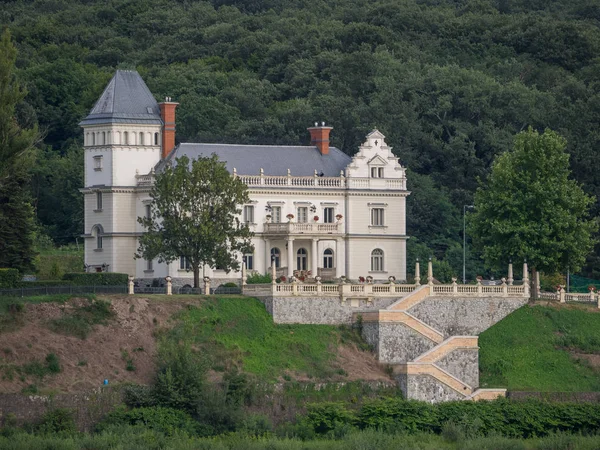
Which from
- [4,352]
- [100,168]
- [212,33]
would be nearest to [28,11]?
[212,33]

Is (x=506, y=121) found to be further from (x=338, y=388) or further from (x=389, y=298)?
(x=338, y=388)

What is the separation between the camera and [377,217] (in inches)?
3762

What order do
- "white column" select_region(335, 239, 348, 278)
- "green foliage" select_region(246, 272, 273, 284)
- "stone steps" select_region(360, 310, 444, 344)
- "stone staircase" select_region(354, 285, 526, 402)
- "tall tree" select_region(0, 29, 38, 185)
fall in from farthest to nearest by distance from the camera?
"white column" select_region(335, 239, 348, 278) < "green foliage" select_region(246, 272, 273, 284) < "stone steps" select_region(360, 310, 444, 344) < "stone staircase" select_region(354, 285, 526, 402) < "tall tree" select_region(0, 29, 38, 185)

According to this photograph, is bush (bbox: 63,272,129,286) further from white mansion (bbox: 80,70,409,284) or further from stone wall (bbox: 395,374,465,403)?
stone wall (bbox: 395,374,465,403)

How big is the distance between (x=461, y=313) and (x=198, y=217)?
532 inches

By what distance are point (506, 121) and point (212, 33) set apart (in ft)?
128

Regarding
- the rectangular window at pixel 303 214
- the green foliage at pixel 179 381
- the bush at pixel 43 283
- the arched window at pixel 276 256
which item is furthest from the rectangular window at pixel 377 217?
the green foliage at pixel 179 381

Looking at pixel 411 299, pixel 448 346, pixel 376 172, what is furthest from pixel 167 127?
pixel 448 346

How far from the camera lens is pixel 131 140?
94.1 metres

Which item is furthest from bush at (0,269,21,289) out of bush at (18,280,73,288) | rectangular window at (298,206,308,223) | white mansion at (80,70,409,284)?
rectangular window at (298,206,308,223)

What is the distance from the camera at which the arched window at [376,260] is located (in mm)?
95000

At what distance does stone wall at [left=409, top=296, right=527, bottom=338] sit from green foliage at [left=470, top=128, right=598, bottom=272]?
13.2ft

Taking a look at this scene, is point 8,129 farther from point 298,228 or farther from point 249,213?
point 298,228

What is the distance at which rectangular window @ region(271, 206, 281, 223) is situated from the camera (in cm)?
9362
